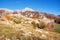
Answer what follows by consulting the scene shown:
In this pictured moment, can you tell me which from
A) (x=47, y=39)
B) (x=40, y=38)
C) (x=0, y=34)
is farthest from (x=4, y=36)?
(x=47, y=39)

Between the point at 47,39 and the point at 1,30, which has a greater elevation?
the point at 1,30

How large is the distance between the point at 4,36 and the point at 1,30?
1.32 metres

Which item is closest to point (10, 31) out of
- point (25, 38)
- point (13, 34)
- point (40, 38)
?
point (13, 34)

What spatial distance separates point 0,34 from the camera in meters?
13.8

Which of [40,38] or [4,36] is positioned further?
[40,38]

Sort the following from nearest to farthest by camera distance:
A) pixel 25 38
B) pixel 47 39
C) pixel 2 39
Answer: pixel 2 39, pixel 25 38, pixel 47 39

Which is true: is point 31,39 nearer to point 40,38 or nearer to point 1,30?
point 40,38

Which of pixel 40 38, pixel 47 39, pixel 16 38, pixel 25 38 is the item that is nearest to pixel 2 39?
pixel 16 38

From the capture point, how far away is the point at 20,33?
1477cm

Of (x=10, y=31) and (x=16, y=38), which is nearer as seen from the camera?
(x=16, y=38)

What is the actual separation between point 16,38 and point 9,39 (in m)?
0.76

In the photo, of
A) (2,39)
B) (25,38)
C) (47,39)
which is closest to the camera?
(2,39)

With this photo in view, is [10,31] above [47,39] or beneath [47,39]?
above

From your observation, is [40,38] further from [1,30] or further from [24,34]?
[1,30]
